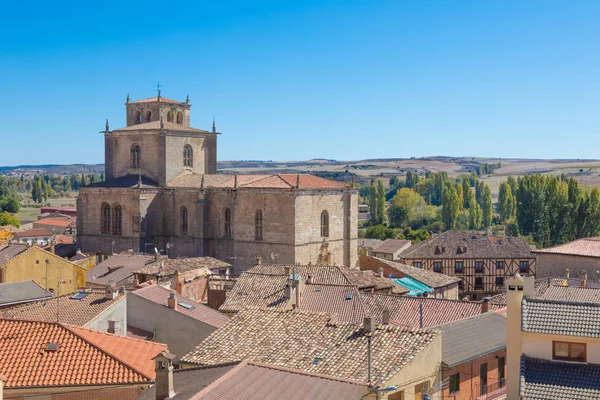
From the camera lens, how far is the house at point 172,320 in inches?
933

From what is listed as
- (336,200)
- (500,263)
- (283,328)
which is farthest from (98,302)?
(500,263)

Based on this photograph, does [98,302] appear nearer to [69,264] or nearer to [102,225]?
[69,264]

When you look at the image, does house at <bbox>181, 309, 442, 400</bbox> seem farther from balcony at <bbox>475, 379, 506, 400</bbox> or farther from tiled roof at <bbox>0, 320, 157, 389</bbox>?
balcony at <bbox>475, 379, 506, 400</bbox>

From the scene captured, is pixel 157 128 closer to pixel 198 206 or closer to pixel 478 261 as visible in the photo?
pixel 198 206

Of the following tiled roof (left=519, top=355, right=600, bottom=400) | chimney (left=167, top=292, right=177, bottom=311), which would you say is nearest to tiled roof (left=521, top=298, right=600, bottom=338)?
tiled roof (left=519, top=355, right=600, bottom=400)

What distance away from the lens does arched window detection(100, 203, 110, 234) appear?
181ft

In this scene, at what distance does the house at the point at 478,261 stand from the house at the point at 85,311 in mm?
40150

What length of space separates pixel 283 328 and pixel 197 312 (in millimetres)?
5612

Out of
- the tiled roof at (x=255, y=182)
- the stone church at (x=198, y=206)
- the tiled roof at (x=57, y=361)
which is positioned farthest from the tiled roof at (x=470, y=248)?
the tiled roof at (x=57, y=361)

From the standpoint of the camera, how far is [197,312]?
2473cm

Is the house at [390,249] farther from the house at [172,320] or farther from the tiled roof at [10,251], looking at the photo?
the house at [172,320]

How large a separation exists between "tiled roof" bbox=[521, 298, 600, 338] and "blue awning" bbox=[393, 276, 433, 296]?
22670 mm

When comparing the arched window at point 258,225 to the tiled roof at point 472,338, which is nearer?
the tiled roof at point 472,338

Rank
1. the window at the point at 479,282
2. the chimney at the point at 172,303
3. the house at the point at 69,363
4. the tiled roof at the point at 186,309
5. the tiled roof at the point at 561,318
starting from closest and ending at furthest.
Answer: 1. the tiled roof at the point at 561,318
2. the house at the point at 69,363
3. the tiled roof at the point at 186,309
4. the chimney at the point at 172,303
5. the window at the point at 479,282
